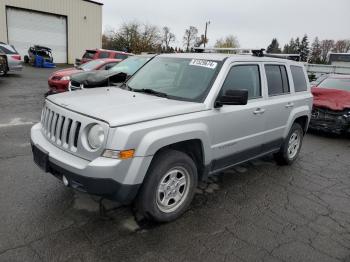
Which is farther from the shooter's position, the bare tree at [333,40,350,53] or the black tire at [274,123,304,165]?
the bare tree at [333,40,350,53]

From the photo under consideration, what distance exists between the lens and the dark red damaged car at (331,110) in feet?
26.0

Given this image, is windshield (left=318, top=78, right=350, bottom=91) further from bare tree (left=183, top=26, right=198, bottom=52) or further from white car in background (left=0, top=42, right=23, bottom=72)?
bare tree (left=183, top=26, right=198, bottom=52)

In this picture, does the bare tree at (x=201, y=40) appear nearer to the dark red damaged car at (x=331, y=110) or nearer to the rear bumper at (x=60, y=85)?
the rear bumper at (x=60, y=85)

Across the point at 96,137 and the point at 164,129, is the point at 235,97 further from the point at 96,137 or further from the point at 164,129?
the point at 96,137

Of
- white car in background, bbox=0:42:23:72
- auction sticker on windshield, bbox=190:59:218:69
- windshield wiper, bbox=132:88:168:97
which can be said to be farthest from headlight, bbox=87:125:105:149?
white car in background, bbox=0:42:23:72

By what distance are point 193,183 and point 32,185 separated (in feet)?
6.98

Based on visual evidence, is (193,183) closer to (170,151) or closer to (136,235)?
(170,151)

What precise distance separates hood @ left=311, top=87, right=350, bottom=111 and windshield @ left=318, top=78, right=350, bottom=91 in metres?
0.53

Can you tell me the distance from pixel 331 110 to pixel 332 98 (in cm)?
48

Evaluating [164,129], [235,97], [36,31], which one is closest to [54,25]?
[36,31]

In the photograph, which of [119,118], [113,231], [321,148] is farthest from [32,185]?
[321,148]

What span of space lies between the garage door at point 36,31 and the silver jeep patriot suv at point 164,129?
25.7 meters

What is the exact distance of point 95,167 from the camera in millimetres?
2842

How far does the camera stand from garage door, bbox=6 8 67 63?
25.9m
